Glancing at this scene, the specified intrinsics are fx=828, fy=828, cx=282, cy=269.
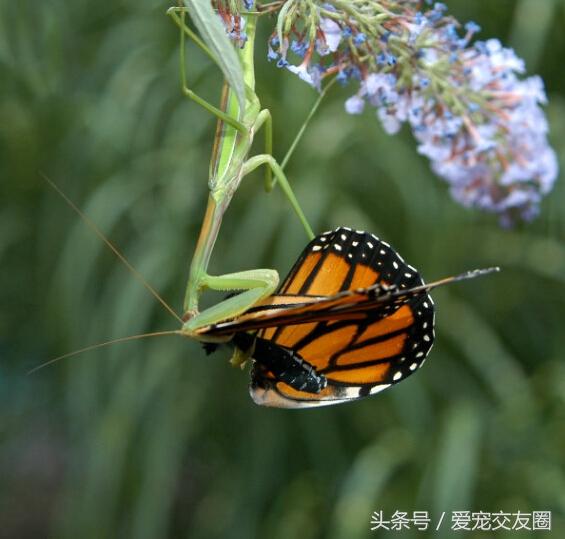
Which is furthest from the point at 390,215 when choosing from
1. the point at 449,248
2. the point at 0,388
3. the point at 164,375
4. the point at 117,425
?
the point at 0,388

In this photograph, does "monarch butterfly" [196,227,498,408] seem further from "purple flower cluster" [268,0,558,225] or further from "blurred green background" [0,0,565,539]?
"blurred green background" [0,0,565,539]

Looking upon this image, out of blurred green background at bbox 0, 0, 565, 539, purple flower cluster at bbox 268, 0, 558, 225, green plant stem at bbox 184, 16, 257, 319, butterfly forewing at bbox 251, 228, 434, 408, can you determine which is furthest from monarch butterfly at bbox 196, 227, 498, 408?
blurred green background at bbox 0, 0, 565, 539

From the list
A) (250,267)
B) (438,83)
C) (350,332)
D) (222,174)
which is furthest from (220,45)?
(250,267)

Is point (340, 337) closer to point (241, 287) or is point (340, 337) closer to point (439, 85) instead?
point (241, 287)

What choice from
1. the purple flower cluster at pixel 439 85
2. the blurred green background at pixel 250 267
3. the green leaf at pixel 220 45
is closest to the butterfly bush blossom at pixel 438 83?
the purple flower cluster at pixel 439 85

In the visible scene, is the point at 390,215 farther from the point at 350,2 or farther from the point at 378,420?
the point at 350,2

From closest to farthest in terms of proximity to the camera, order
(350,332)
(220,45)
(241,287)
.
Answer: (220,45) → (241,287) → (350,332)
